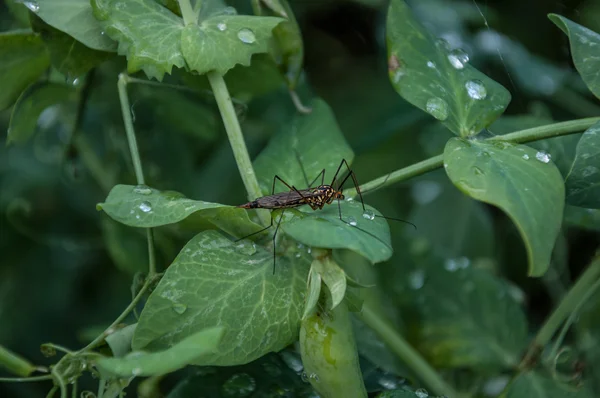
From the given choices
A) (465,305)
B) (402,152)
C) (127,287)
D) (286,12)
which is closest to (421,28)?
(286,12)

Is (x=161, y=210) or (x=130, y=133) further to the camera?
(x=130, y=133)

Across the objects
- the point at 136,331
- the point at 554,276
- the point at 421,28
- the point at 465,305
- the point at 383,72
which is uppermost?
the point at 421,28

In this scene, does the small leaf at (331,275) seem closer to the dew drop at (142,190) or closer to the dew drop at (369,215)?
the dew drop at (369,215)

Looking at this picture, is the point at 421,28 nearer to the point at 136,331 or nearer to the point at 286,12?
the point at 286,12

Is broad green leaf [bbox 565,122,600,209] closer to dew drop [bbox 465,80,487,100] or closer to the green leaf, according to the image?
dew drop [bbox 465,80,487,100]

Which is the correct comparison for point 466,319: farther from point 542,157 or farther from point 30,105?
point 30,105

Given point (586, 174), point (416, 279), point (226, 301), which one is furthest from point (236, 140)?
point (416, 279)

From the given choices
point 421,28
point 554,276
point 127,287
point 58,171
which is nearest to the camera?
point 421,28
